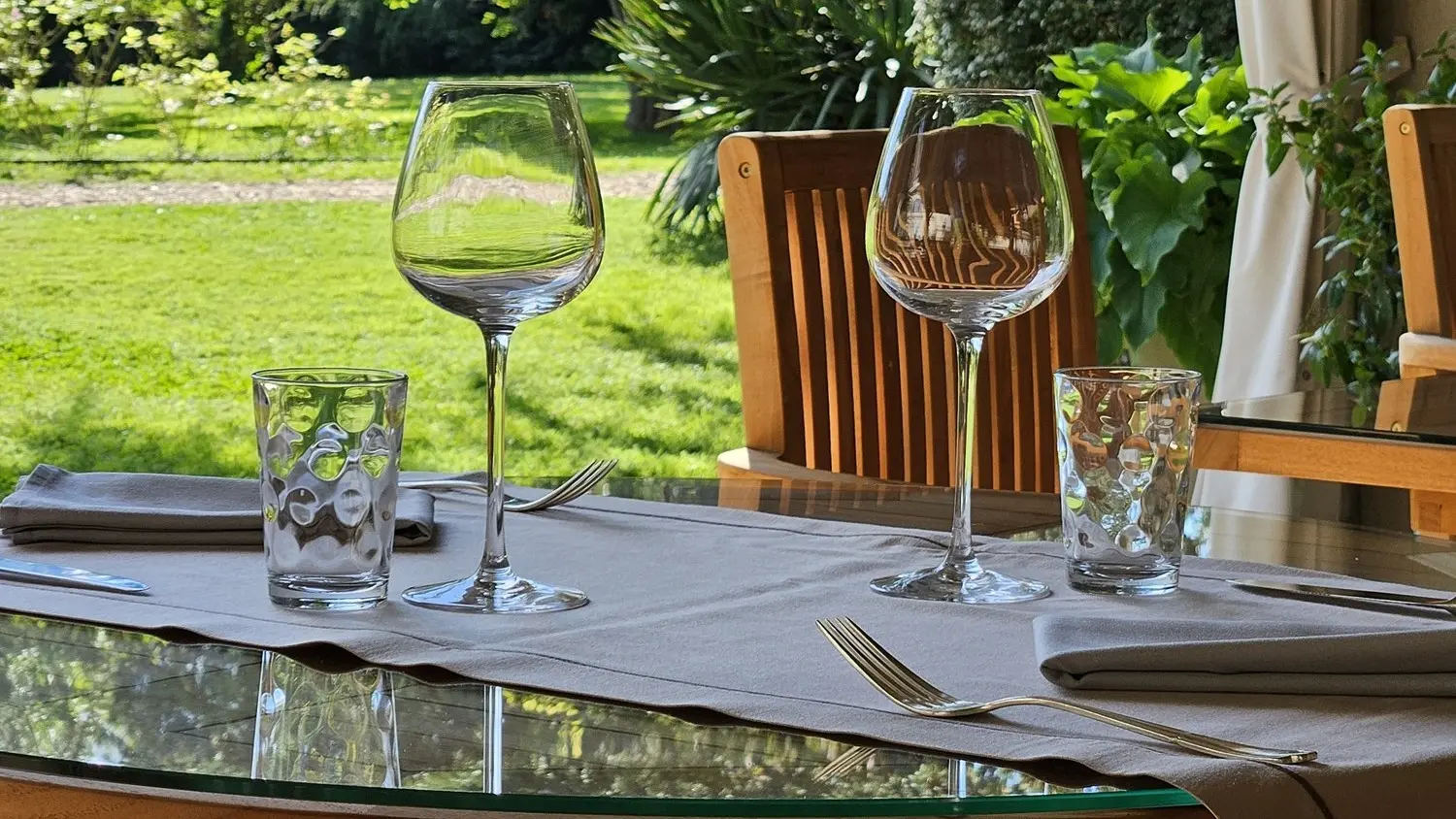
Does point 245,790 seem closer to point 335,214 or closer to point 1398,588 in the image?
point 1398,588

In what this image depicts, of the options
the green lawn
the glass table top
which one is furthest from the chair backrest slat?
the green lawn

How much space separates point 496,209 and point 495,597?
16cm

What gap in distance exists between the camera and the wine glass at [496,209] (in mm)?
735

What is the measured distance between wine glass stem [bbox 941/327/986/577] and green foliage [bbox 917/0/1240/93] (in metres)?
3.84

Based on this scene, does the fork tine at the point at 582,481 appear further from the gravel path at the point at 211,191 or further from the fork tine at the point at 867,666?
the gravel path at the point at 211,191

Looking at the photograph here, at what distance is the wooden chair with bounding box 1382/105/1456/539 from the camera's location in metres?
2.22

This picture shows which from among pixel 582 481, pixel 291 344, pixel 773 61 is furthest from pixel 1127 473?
pixel 291 344

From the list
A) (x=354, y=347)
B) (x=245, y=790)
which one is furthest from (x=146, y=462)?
(x=245, y=790)

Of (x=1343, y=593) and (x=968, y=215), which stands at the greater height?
(x=968, y=215)

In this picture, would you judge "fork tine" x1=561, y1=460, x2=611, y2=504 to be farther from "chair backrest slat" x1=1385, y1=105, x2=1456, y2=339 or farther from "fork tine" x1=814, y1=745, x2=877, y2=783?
"chair backrest slat" x1=1385, y1=105, x2=1456, y2=339

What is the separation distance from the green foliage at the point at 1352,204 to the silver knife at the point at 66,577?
2472 mm

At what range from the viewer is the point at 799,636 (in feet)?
2.36

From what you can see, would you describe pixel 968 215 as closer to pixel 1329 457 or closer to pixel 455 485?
pixel 455 485

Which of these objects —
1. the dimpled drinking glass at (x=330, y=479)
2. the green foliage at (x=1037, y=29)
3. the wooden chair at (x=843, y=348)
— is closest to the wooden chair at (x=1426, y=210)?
the wooden chair at (x=843, y=348)
